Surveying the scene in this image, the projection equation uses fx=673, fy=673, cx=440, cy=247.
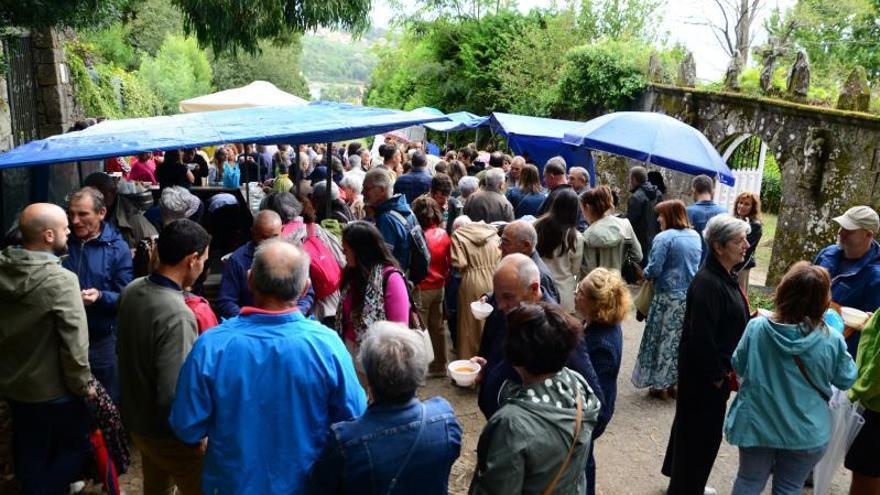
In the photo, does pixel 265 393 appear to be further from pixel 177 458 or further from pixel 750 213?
pixel 750 213

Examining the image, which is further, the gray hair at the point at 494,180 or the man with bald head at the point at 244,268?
the gray hair at the point at 494,180

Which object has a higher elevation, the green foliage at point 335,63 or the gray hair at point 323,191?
the green foliage at point 335,63

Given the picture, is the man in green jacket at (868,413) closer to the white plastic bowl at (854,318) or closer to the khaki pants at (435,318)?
the white plastic bowl at (854,318)

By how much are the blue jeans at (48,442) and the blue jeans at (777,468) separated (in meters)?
3.57

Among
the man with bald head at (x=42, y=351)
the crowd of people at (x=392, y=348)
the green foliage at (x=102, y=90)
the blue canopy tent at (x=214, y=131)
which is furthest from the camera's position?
the green foliage at (x=102, y=90)

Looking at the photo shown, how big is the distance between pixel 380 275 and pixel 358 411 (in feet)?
4.50

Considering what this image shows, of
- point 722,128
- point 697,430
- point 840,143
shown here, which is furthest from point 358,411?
point 722,128

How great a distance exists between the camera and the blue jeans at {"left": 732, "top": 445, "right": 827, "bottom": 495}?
11.5ft

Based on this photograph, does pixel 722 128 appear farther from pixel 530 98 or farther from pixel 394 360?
pixel 394 360

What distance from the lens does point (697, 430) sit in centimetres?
391

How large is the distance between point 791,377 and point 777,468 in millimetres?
565

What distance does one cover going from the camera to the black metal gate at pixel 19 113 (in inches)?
246

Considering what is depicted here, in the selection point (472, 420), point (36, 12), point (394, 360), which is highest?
point (36, 12)

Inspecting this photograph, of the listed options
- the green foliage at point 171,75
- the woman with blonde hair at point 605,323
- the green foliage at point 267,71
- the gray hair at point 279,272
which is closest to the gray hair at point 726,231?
the woman with blonde hair at point 605,323
